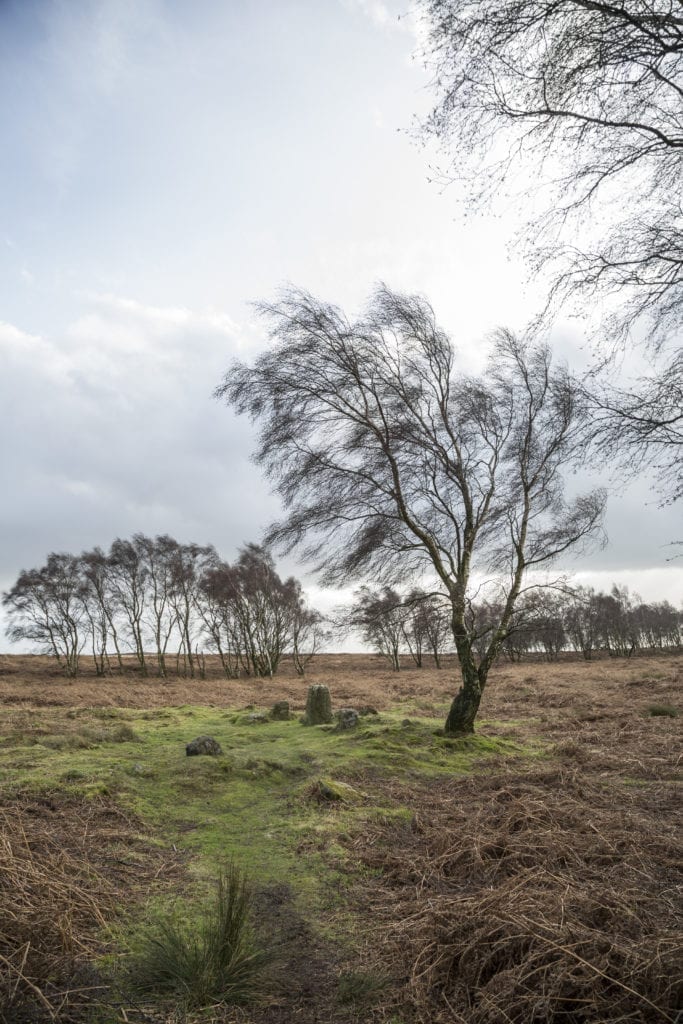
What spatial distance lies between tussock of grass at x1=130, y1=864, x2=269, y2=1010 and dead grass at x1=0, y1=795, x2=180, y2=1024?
31cm

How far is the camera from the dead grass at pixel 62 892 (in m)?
3.01

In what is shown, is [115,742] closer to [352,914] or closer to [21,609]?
[352,914]

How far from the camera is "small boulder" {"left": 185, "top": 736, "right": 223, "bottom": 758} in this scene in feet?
33.5

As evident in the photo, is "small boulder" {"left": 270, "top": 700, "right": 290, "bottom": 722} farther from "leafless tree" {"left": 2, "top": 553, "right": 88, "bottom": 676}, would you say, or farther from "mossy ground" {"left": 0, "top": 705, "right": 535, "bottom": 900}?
"leafless tree" {"left": 2, "top": 553, "right": 88, "bottom": 676}

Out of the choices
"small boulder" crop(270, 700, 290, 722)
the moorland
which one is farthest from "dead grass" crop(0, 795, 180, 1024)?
"small boulder" crop(270, 700, 290, 722)

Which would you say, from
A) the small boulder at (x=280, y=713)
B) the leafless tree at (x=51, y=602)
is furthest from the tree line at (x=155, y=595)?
the small boulder at (x=280, y=713)

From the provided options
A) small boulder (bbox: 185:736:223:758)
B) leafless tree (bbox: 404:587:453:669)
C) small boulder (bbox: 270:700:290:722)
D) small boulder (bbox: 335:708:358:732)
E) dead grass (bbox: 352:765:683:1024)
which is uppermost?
leafless tree (bbox: 404:587:453:669)

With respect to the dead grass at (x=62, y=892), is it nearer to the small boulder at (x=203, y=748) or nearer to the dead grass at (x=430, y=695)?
the small boulder at (x=203, y=748)

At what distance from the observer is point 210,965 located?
325 cm

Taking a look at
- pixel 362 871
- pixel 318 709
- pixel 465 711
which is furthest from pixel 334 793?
pixel 318 709

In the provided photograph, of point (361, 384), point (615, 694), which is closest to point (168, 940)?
point (361, 384)

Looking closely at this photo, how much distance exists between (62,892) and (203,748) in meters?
6.42

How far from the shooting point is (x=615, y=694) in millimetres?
20750

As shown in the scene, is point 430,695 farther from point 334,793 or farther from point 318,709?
point 334,793
